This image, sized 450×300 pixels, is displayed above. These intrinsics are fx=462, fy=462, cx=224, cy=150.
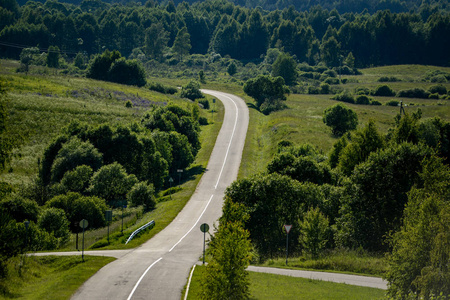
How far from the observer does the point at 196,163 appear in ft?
269

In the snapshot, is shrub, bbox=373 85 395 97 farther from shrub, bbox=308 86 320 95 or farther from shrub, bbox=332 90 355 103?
shrub, bbox=308 86 320 95

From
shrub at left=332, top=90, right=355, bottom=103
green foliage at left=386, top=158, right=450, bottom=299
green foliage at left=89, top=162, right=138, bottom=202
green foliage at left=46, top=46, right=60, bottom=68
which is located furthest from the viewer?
green foliage at left=46, top=46, right=60, bottom=68

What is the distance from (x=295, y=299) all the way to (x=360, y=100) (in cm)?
11678

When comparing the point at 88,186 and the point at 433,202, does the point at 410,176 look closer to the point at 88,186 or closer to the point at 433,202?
the point at 433,202

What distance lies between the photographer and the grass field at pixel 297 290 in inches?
1094

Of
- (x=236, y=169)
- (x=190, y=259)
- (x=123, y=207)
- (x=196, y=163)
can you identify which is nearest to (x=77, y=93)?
(x=196, y=163)

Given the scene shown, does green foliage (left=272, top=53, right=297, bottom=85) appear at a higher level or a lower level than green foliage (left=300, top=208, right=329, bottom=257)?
higher

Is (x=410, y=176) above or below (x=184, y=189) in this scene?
above

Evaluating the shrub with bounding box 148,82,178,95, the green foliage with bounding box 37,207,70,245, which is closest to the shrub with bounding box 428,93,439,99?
the shrub with bounding box 148,82,178,95

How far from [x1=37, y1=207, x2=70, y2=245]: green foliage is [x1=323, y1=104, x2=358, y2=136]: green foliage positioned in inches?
2523

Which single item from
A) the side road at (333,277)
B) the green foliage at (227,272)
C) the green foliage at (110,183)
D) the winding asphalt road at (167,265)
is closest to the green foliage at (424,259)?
the side road at (333,277)

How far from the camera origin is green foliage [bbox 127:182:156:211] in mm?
58625

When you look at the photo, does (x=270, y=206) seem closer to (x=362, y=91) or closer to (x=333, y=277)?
(x=333, y=277)

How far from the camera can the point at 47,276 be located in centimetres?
3419
